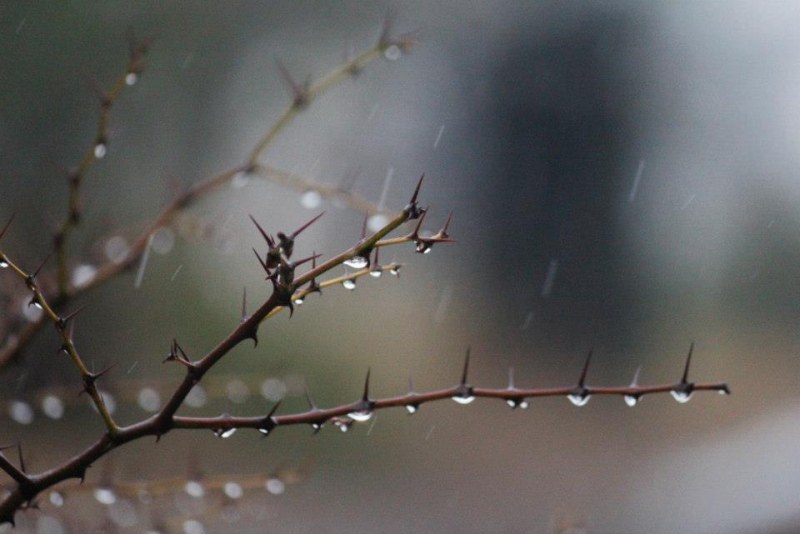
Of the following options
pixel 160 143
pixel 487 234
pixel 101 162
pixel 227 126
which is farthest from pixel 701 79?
pixel 101 162

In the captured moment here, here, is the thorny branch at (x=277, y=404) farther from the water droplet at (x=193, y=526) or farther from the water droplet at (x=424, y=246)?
the water droplet at (x=193, y=526)

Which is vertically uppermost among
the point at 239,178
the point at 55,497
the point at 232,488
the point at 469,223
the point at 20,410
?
the point at 469,223

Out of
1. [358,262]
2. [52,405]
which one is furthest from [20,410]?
[358,262]

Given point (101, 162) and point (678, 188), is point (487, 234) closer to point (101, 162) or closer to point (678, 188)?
point (678, 188)

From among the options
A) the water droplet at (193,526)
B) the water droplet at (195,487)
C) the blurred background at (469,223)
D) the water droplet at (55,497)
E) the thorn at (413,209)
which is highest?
the blurred background at (469,223)

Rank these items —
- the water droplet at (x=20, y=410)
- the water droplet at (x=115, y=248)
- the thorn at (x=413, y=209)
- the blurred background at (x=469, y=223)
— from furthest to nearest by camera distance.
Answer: the blurred background at (x=469, y=223) → the water droplet at (x=115, y=248) → the water droplet at (x=20, y=410) → the thorn at (x=413, y=209)

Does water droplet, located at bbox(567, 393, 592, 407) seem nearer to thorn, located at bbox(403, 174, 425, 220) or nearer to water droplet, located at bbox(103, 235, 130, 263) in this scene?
thorn, located at bbox(403, 174, 425, 220)

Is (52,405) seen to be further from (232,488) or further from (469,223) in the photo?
(469,223)

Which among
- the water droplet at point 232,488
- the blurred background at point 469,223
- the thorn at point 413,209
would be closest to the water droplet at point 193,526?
the water droplet at point 232,488
